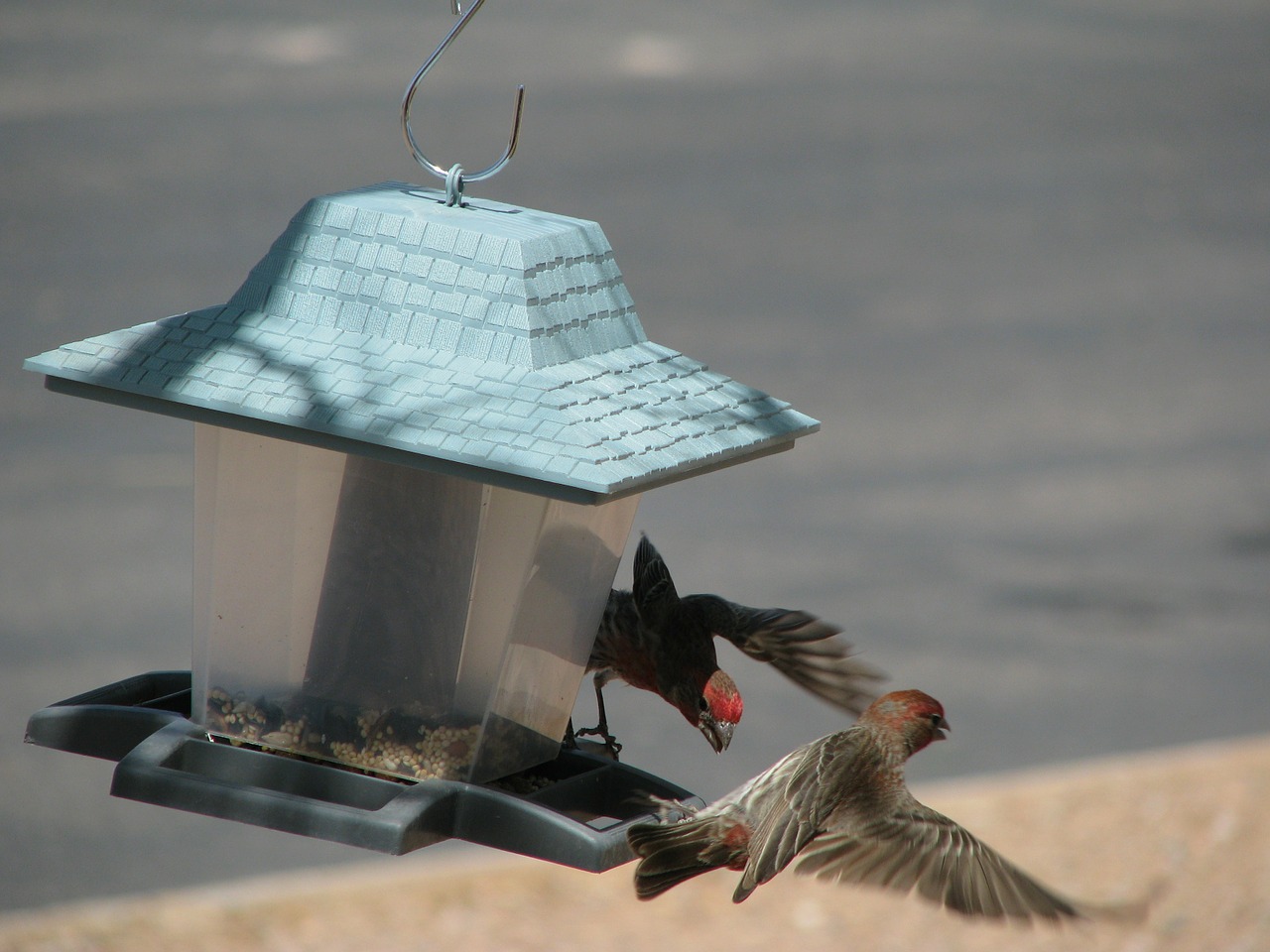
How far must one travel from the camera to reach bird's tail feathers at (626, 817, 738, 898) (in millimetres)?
2604

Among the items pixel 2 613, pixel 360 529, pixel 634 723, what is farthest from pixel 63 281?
pixel 360 529

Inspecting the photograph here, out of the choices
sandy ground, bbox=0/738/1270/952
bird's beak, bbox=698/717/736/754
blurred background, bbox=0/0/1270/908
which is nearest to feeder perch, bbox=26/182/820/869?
bird's beak, bbox=698/717/736/754

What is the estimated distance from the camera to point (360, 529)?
273 centimetres

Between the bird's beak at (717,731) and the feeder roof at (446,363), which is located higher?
the feeder roof at (446,363)

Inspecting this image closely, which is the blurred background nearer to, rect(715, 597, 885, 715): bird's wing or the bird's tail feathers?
rect(715, 597, 885, 715): bird's wing

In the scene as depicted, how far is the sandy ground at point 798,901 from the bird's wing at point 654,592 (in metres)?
4.79

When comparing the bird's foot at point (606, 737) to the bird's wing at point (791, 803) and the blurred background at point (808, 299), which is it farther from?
the blurred background at point (808, 299)

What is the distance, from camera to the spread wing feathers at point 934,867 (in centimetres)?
300

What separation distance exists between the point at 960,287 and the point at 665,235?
10.8 feet

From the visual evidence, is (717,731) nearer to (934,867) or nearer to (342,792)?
(934,867)

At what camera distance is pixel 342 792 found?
2672 millimetres

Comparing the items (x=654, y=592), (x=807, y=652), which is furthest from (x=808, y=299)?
(x=654, y=592)

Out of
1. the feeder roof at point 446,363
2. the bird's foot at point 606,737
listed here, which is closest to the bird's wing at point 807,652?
the bird's foot at point 606,737

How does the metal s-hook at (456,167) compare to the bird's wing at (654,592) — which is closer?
the metal s-hook at (456,167)
